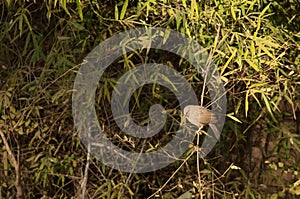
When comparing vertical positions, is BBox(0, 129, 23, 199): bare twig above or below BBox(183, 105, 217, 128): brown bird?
below

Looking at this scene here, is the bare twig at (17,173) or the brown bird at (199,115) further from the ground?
the brown bird at (199,115)

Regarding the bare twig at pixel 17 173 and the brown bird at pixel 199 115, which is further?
the bare twig at pixel 17 173

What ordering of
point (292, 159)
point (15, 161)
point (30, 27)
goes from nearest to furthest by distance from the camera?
point (30, 27) → point (15, 161) → point (292, 159)

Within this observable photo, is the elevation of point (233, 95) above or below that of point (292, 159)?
above

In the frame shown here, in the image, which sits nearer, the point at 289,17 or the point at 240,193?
the point at 289,17

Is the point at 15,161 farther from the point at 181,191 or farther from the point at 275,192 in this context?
the point at 275,192

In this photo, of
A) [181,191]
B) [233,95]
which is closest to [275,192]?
[181,191]

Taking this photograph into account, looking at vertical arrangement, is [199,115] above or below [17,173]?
above

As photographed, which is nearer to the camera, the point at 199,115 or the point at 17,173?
the point at 199,115

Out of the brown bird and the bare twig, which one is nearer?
the brown bird

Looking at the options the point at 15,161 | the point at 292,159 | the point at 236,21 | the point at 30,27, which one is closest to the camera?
the point at 236,21

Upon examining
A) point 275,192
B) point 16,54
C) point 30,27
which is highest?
point 30,27
